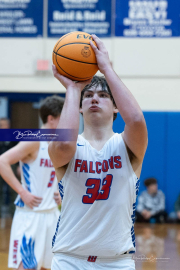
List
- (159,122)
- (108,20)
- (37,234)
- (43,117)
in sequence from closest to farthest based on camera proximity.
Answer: (37,234)
(43,117)
(159,122)
(108,20)

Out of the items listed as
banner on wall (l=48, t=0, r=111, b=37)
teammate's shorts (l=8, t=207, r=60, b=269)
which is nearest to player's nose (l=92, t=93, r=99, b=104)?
teammate's shorts (l=8, t=207, r=60, b=269)

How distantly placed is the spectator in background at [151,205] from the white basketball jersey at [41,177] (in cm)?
459

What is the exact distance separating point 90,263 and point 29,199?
1651 mm

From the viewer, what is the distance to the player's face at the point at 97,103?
2104 millimetres

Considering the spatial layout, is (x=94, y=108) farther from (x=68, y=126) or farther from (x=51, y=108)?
(x=51, y=108)

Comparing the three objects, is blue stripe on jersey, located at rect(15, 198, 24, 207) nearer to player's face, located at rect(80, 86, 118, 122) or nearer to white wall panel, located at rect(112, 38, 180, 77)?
player's face, located at rect(80, 86, 118, 122)

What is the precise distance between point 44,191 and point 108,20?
19.3 feet

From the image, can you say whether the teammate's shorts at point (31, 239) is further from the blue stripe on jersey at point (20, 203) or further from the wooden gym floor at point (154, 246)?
the wooden gym floor at point (154, 246)

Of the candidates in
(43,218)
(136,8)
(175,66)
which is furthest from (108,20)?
(43,218)

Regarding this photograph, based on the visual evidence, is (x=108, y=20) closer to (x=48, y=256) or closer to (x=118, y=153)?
(x=48, y=256)

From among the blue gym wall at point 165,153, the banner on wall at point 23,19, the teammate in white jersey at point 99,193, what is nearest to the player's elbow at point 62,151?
the teammate in white jersey at point 99,193

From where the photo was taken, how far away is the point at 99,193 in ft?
6.55

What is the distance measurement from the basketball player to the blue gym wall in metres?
4.57

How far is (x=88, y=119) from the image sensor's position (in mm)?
2133
